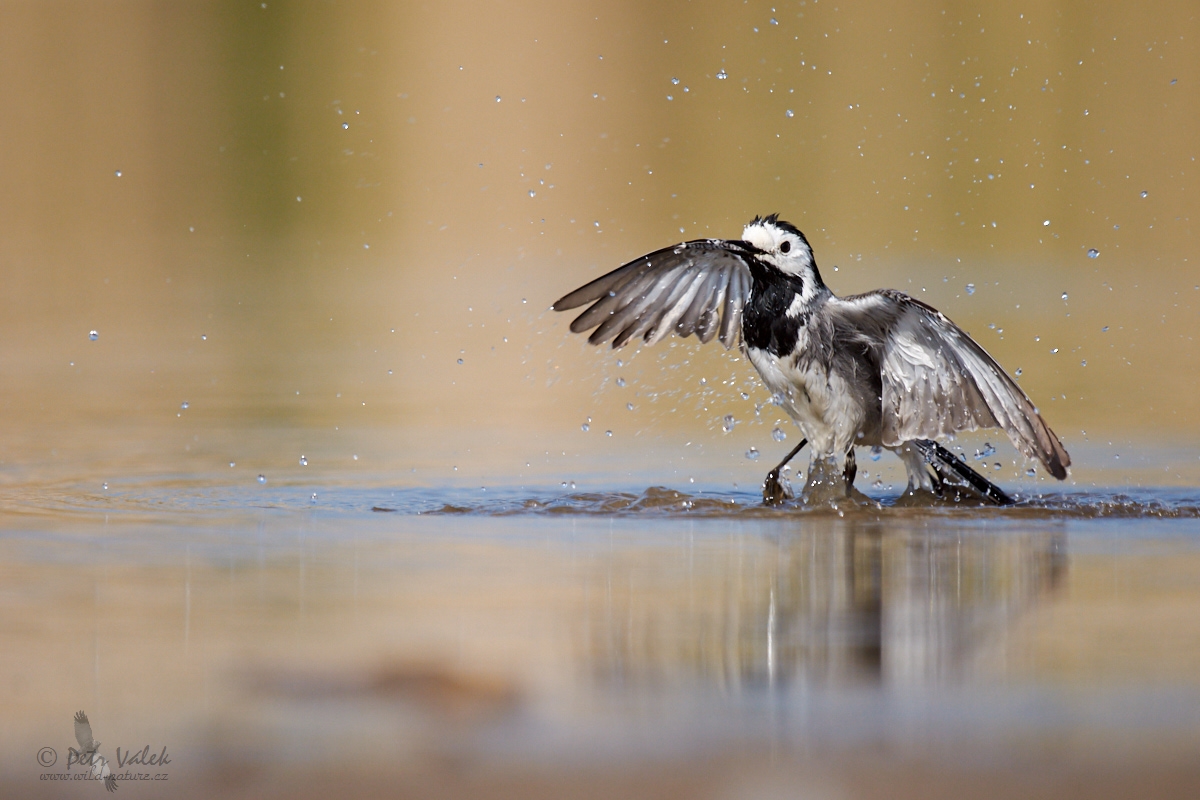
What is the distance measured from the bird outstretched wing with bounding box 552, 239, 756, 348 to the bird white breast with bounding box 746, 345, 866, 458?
0.52 m

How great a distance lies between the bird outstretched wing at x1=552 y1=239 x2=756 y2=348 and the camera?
7359 millimetres

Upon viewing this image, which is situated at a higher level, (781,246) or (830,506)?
(781,246)

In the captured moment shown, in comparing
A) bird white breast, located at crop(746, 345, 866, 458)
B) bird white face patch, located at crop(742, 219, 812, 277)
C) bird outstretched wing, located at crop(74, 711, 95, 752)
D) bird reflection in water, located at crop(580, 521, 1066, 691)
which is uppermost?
bird white face patch, located at crop(742, 219, 812, 277)

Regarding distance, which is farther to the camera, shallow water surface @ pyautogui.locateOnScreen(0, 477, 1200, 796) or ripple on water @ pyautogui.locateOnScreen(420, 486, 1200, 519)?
ripple on water @ pyautogui.locateOnScreen(420, 486, 1200, 519)

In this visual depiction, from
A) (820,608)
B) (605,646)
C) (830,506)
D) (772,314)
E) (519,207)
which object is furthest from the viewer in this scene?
(519,207)

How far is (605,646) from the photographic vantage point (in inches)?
166

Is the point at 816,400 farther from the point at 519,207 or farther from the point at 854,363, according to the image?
the point at 519,207

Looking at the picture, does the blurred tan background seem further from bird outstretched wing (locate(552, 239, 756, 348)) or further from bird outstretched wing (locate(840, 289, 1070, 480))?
bird outstretched wing (locate(840, 289, 1070, 480))

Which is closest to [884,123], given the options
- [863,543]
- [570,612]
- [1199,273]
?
[1199,273]

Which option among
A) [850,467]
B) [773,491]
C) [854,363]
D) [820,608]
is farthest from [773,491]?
[820,608]

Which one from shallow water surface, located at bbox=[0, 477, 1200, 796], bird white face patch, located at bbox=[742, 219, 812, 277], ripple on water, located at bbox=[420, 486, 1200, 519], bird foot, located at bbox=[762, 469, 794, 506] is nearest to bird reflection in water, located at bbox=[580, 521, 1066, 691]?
shallow water surface, located at bbox=[0, 477, 1200, 796]

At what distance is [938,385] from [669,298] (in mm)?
1346

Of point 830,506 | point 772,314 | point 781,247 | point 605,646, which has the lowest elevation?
point 605,646

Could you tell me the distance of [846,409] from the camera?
6.94 metres
